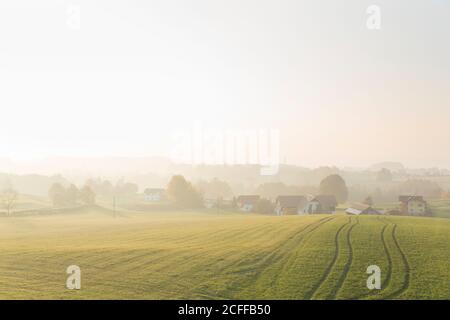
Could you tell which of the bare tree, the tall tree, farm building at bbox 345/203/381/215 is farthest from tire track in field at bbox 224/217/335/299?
the bare tree

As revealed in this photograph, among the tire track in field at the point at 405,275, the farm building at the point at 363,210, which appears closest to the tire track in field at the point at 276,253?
the tire track in field at the point at 405,275

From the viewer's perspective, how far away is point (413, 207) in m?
102

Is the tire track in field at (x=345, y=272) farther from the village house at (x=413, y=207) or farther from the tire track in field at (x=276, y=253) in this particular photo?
the village house at (x=413, y=207)

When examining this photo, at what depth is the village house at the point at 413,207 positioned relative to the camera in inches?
3971

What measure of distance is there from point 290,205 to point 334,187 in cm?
1807

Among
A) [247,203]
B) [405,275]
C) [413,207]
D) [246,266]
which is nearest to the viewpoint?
[405,275]

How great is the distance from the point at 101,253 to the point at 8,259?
8536 mm

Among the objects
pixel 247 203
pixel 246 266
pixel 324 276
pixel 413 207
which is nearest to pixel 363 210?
pixel 413 207

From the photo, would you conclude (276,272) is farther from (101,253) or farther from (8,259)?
(8,259)

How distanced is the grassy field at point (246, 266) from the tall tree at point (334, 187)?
69.1m

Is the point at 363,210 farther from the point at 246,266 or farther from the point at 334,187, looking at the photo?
the point at 246,266

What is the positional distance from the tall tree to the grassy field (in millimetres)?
69092

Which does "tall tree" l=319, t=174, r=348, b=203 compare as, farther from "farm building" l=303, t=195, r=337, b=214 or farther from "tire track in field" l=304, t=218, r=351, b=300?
"tire track in field" l=304, t=218, r=351, b=300
